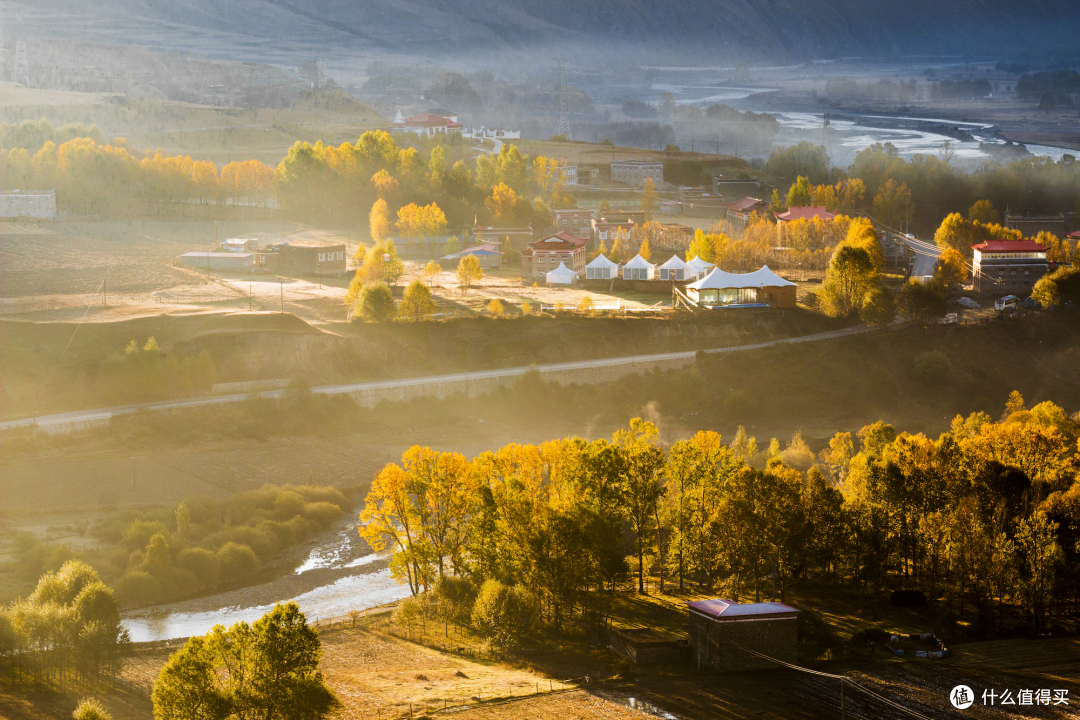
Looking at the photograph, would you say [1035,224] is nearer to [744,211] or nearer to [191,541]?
[744,211]

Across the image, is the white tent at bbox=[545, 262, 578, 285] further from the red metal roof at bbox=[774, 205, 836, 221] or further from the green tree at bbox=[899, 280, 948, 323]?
the red metal roof at bbox=[774, 205, 836, 221]

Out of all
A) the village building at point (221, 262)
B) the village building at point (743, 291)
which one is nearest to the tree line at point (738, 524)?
the village building at point (743, 291)

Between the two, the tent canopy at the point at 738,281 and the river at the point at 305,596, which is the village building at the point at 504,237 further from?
the river at the point at 305,596

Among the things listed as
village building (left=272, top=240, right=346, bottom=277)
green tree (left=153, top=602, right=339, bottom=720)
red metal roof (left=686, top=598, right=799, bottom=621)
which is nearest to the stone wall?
red metal roof (left=686, top=598, right=799, bottom=621)

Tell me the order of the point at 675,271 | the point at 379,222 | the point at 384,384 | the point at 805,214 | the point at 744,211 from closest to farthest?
the point at 384,384 < the point at 675,271 < the point at 379,222 < the point at 805,214 < the point at 744,211

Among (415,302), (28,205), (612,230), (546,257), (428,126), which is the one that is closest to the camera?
(415,302)

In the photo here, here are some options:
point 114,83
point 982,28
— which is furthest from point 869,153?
point 982,28

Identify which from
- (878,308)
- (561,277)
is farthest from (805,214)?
(878,308)
